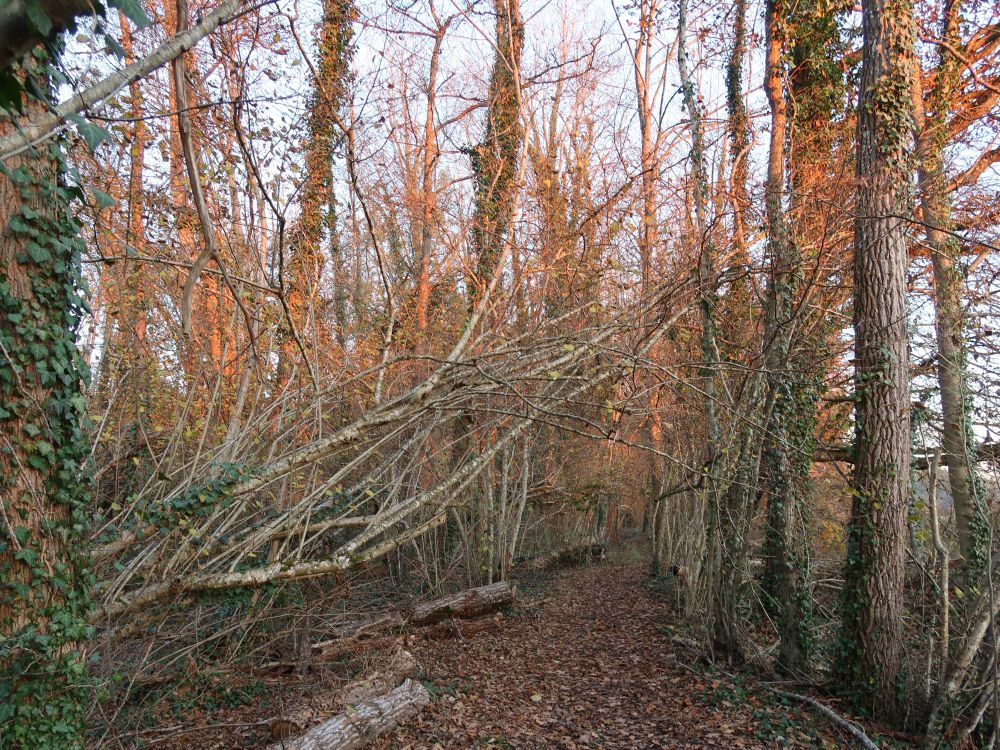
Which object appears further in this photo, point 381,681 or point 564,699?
point 564,699

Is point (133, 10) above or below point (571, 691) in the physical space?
above

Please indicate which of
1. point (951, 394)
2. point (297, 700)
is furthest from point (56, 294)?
point (951, 394)

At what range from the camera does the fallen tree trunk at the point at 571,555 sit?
1393 cm

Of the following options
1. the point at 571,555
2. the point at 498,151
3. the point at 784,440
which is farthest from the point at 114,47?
the point at 571,555

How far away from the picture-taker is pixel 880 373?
5.60 meters

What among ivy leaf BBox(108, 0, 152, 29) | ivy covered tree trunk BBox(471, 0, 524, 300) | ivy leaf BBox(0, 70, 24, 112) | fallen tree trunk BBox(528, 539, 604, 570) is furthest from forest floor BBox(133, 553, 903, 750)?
ivy covered tree trunk BBox(471, 0, 524, 300)

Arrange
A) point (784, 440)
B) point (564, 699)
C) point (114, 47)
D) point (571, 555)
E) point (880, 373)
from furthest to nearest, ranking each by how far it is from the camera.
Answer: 1. point (571, 555)
2. point (564, 699)
3. point (784, 440)
4. point (880, 373)
5. point (114, 47)

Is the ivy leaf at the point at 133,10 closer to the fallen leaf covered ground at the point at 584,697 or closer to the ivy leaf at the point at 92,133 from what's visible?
the ivy leaf at the point at 92,133

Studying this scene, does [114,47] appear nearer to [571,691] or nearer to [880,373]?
[880,373]

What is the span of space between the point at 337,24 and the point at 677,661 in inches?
401

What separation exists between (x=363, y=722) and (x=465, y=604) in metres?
4.06

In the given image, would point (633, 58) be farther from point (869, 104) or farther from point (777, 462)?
point (777, 462)

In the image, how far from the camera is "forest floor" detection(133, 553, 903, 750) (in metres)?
5.11

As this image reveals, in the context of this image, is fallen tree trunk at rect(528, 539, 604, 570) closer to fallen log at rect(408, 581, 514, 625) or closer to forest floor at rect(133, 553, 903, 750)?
fallen log at rect(408, 581, 514, 625)
